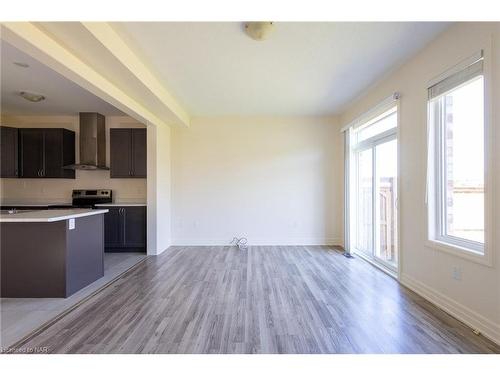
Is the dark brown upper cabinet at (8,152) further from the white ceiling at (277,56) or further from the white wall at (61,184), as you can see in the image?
the white ceiling at (277,56)

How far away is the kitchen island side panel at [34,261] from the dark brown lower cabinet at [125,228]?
6.51 feet

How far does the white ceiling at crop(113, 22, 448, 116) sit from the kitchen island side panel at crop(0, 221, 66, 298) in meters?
2.35

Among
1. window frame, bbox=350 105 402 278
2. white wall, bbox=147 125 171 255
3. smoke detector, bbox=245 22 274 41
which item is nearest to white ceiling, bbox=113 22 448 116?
smoke detector, bbox=245 22 274 41

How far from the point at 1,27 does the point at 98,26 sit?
627 millimetres

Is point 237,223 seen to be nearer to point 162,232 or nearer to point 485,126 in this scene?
point 162,232

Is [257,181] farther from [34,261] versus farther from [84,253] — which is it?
[34,261]

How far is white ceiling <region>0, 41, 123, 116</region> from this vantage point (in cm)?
296

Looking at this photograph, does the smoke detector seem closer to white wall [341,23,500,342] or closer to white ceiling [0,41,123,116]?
white wall [341,23,500,342]

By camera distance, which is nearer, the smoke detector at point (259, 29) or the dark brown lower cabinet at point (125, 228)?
the smoke detector at point (259, 29)

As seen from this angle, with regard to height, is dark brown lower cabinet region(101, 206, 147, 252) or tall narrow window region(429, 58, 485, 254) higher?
tall narrow window region(429, 58, 485, 254)

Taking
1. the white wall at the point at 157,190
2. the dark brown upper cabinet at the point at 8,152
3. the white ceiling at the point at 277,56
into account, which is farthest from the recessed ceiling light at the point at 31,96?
the white ceiling at the point at 277,56

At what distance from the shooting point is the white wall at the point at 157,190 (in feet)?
15.0

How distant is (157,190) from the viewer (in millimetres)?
4621
